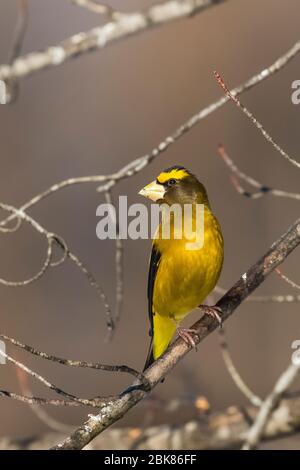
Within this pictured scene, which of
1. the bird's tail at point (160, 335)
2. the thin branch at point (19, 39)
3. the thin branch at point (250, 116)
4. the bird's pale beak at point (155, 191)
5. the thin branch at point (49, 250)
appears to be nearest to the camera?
the thin branch at point (19, 39)

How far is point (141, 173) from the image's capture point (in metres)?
7.48

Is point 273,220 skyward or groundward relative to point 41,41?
groundward

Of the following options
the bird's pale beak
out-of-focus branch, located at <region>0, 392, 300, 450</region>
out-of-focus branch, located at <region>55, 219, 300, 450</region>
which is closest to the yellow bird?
the bird's pale beak

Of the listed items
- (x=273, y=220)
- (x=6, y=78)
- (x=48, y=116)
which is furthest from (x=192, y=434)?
(x=48, y=116)

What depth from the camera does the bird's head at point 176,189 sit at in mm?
3895

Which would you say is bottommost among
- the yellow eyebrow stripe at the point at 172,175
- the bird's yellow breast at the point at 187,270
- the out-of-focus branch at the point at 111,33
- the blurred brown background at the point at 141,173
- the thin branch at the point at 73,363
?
the thin branch at the point at 73,363

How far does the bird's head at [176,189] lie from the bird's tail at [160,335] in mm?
607

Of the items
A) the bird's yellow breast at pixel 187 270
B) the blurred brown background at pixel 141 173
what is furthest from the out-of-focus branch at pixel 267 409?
the blurred brown background at pixel 141 173

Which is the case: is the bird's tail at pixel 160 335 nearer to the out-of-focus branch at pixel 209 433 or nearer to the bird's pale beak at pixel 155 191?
the out-of-focus branch at pixel 209 433

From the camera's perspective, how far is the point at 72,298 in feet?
24.7

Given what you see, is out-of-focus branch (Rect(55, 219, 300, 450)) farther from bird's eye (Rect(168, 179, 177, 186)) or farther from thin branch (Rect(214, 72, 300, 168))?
bird's eye (Rect(168, 179, 177, 186))
